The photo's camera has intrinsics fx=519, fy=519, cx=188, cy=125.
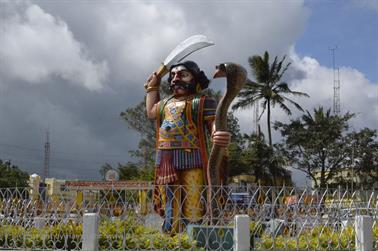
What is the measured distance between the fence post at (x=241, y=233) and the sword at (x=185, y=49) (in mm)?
4488

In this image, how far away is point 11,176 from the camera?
41.4 meters

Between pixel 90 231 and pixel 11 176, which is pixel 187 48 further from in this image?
pixel 11 176

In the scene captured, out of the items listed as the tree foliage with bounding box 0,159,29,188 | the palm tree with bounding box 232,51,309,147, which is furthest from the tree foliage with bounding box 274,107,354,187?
the tree foliage with bounding box 0,159,29,188

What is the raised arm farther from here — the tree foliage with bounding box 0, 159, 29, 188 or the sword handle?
the tree foliage with bounding box 0, 159, 29, 188

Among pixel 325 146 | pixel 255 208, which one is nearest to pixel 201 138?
pixel 255 208

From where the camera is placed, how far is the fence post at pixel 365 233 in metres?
8.80

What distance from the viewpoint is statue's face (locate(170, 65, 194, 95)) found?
441 inches

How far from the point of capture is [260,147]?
97.2 ft

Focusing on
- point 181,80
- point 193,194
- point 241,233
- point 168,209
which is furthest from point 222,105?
point 241,233

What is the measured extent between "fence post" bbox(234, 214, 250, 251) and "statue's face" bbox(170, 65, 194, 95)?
3.80 metres

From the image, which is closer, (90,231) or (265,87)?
(90,231)

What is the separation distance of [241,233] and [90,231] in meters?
2.42

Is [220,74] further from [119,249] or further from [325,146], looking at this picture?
[325,146]

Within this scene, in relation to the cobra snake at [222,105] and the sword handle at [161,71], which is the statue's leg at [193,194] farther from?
the sword handle at [161,71]
